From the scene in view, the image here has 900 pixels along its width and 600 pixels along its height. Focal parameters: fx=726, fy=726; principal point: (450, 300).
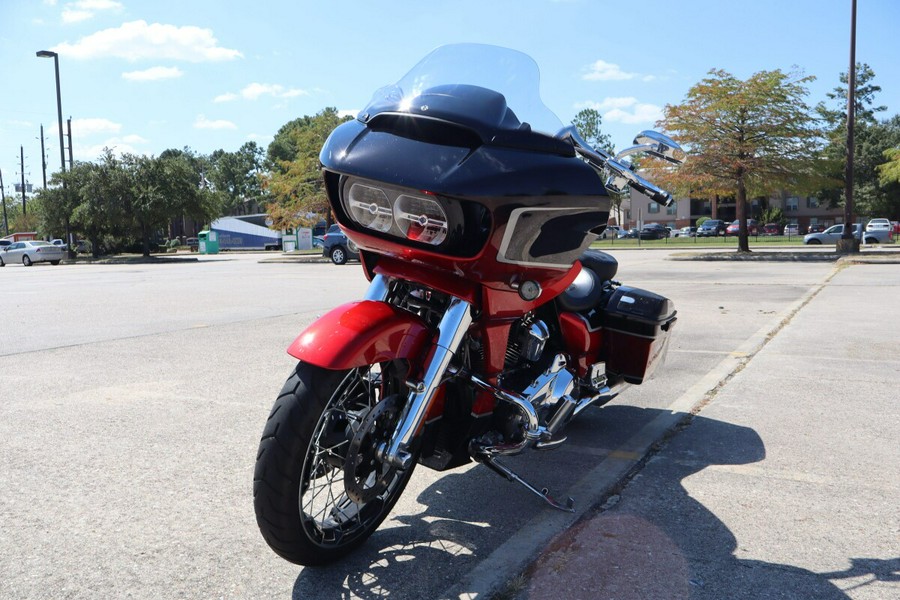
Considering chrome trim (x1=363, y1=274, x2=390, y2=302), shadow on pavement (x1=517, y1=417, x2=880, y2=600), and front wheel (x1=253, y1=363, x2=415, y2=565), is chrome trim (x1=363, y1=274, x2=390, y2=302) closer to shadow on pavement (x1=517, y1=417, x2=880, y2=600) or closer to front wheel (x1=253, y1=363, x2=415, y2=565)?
front wheel (x1=253, y1=363, x2=415, y2=565)

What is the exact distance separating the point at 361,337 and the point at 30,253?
1571 inches

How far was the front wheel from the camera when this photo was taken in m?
2.57

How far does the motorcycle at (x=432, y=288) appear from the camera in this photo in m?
2.66

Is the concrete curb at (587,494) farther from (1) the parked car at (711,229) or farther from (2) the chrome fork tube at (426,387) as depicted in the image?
(1) the parked car at (711,229)

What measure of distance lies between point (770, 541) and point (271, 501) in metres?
2.06

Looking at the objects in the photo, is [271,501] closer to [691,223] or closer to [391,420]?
[391,420]

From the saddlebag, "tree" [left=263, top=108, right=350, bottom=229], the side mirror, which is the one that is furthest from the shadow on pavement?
"tree" [left=263, top=108, right=350, bottom=229]

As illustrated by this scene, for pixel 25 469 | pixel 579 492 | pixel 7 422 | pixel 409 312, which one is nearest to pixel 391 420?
pixel 409 312

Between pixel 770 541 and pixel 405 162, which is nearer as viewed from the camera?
pixel 405 162

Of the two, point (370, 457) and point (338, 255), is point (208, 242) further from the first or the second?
point (370, 457)

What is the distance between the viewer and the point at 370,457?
9.37ft

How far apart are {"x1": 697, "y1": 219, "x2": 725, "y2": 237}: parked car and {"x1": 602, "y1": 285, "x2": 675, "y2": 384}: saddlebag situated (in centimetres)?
6153

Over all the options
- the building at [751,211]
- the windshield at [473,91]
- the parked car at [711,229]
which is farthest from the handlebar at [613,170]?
the building at [751,211]

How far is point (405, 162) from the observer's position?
8.93 ft
